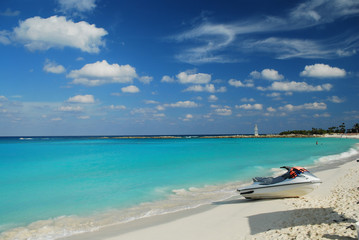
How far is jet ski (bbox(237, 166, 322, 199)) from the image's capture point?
406 inches

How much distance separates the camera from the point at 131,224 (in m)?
9.08

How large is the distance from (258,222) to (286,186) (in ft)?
10.2

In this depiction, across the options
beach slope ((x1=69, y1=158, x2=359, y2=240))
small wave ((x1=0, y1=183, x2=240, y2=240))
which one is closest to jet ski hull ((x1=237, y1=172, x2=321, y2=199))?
beach slope ((x1=69, y1=158, x2=359, y2=240))

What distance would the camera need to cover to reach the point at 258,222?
26.6 ft

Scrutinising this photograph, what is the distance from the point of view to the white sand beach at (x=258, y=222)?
6.67 meters

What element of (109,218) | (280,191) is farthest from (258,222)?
(109,218)

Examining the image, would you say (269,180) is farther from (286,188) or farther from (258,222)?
(258,222)

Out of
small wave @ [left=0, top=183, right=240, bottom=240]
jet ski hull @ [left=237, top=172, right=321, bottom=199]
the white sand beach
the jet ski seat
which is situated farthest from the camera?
the jet ski seat

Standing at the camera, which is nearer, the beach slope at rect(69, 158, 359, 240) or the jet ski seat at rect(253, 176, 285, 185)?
the beach slope at rect(69, 158, 359, 240)

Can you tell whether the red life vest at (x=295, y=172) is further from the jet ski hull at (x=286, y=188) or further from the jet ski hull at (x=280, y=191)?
the jet ski hull at (x=280, y=191)

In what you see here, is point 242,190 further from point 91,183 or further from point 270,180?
point 91,183

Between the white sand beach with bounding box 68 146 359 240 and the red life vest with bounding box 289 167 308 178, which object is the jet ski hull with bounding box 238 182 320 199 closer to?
the white sand beach with bounding box 68 146 359 240

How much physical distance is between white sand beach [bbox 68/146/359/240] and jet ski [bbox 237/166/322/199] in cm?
29

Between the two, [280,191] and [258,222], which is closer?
[258,222]
